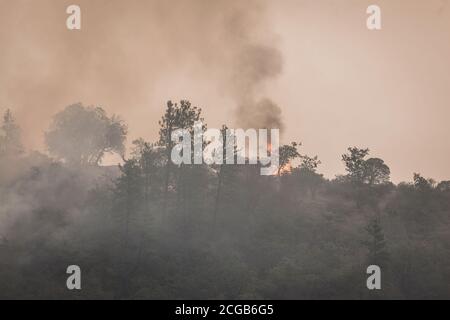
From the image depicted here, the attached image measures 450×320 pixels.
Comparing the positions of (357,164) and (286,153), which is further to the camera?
(357,164)

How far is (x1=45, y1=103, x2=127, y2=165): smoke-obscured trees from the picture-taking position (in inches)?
3031

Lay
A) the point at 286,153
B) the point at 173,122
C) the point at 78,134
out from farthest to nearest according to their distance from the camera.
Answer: the point at 78,134 → the point at 286,153 → the point at 173,122

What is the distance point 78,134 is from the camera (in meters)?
76.9

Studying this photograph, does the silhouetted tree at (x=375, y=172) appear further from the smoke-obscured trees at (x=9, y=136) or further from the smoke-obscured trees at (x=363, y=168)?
the smoke-obscured trees at (x=9, y=136)

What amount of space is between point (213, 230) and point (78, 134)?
113 ft

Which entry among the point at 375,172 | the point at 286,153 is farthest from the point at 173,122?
the point at 375,172

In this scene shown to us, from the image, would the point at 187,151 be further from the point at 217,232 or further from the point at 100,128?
the point at 100,128

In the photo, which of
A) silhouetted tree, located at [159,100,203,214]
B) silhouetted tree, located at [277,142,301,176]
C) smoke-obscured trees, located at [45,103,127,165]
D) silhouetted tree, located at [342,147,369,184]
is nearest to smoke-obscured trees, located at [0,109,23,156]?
smoke-obscured trees, located at [45,103,127,165]

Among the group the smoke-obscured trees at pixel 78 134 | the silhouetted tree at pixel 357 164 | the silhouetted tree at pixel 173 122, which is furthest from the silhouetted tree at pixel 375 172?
the smoke-obscured trees at pixel 78 134

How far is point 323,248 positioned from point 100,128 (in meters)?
44.1

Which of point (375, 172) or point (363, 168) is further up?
point (363, 168)

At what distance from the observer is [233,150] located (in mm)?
55906

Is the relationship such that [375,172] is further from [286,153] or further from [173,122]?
[173,122]

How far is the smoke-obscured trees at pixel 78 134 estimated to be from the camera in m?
77.0
